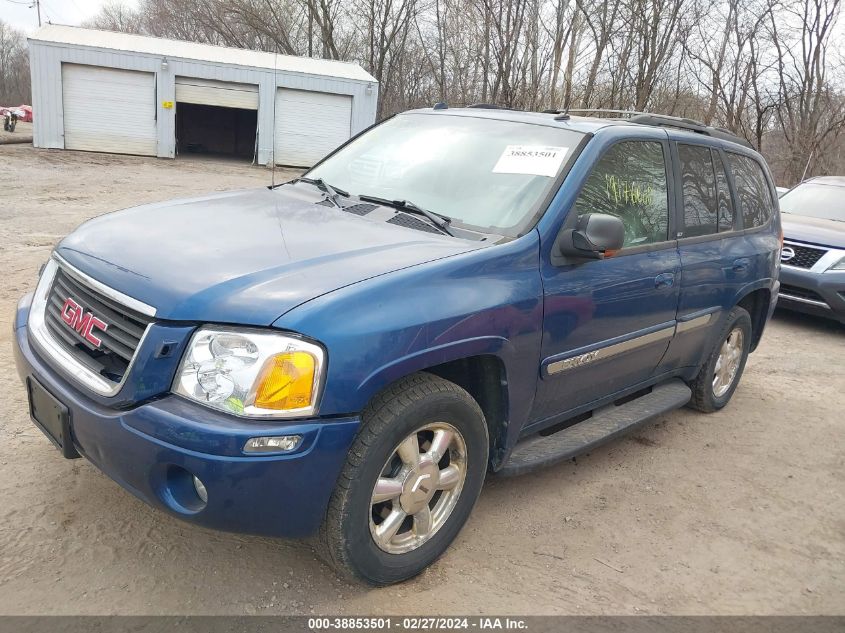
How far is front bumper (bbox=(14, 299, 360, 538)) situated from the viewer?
2088mm

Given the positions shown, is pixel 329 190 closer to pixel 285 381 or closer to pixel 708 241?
pixel 285 381

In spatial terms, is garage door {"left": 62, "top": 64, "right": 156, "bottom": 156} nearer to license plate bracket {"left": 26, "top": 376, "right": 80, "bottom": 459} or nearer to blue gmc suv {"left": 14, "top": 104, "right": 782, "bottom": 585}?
blue gmc suv {"left": 14, "top": 104, "right": 782, "bottom": 585}

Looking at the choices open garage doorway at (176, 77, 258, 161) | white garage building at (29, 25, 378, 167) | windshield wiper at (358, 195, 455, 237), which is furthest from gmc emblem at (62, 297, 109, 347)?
open garage doorway at (176, 77, 258, 161)

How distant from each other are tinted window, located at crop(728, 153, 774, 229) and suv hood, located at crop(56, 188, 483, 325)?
2.58 meters

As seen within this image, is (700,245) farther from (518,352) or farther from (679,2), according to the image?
(679,2)

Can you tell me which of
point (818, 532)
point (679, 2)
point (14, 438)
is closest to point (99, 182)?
point (14, 438)

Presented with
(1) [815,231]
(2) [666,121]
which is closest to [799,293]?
(1) [815,231]

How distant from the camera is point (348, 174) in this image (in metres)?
3.79

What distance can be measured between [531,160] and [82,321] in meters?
2.07

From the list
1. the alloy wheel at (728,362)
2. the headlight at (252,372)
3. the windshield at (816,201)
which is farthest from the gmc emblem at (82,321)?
the windshield at (816,201)

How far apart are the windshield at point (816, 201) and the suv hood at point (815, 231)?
1.08 feet

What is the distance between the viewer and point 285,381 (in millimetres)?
2135

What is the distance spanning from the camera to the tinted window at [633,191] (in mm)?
3264

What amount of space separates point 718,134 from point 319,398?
355cm
